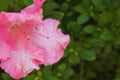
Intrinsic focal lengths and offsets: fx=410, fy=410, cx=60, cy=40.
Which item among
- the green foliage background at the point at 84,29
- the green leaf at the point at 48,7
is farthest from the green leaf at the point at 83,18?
the green leaf at the point at 48,7

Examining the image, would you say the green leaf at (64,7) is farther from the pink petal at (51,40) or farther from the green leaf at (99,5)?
the pink petal at (51,40)

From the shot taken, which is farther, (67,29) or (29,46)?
(67,29)

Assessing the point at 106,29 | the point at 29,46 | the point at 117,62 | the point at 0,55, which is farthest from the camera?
the point at 117,62

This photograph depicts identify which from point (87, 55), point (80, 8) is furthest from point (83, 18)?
point (87, 55)

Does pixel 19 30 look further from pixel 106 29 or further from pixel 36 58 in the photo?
pixel 106 29

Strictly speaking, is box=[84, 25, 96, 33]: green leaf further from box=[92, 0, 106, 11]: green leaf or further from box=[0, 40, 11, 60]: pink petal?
box=[0, 40, 11, 60]: pink petal

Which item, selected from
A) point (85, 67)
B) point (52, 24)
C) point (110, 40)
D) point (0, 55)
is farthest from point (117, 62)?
point (0, 55)

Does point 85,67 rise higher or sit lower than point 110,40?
lower
